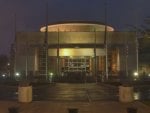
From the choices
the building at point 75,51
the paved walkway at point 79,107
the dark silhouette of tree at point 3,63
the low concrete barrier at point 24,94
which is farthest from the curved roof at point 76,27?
the paved walkway at point 79,107

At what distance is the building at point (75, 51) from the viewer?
8969cm

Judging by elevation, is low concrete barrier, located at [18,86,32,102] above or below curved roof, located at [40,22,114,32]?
below

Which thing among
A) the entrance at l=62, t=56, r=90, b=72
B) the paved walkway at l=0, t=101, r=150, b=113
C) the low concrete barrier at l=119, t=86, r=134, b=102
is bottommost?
the paved walkway at l=0, t=101, r=150, b=113

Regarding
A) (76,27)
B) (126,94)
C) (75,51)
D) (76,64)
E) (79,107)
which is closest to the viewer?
(79,107)

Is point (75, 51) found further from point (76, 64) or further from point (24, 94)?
point (24, 94)

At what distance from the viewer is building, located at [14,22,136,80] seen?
89688 mm

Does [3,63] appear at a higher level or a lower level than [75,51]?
lower

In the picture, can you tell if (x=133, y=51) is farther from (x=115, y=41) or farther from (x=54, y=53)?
(x=54, y=53)

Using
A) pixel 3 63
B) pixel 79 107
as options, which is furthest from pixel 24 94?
pixel 3 63

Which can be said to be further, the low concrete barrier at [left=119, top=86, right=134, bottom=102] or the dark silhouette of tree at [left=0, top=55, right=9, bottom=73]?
the dark silhouette of tree at [left=0, top=55, right=9, bottom=73]

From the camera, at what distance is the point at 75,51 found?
91438 mm

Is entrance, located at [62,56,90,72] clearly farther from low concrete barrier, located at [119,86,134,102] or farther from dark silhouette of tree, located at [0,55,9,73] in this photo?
low concrete barrier, located at [119,86,134,102]

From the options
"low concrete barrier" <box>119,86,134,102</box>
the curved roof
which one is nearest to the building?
the curved roof

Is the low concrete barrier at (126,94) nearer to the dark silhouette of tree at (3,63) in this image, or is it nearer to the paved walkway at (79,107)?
the paved walkway at (79,107)
